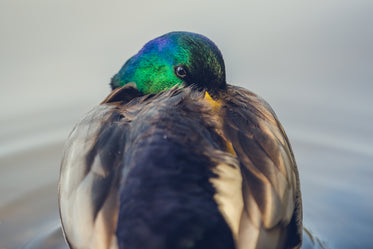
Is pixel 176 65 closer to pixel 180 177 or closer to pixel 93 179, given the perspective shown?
pixel 93 179

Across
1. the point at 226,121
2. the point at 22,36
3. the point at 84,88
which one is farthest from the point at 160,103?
the point at 22,36

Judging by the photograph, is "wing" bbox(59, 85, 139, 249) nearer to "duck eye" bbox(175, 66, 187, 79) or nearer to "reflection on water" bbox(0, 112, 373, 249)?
"duck eye" bbox(175, 66, 187, 79)

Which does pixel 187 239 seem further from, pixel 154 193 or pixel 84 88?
pixel 84 88

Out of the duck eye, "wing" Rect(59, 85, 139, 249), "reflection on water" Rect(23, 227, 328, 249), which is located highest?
the duck eye

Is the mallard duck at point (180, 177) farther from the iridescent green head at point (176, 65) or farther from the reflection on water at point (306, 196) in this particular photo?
the reflection on water at point (306, 196)

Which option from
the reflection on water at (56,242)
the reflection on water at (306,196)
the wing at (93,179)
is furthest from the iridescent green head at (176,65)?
the reflection on water at (56,242)

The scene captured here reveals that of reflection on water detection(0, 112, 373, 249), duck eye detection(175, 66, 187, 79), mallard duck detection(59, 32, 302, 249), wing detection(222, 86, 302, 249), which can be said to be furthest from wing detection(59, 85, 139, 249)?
reflection on water detection(0, 112, 373, 249)

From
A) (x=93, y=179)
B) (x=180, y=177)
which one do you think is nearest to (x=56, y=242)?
(x=93, y=179)
